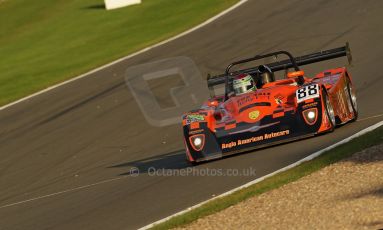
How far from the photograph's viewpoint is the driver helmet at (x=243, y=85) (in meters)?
14.4

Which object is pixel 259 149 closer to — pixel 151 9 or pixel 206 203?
pixel 206 203

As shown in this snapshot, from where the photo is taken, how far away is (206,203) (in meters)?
10.7

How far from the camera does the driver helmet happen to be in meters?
14.4

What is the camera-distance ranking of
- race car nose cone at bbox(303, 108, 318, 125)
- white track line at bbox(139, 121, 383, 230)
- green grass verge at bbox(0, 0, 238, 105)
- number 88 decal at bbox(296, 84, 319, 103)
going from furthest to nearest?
1. green grass verge at bbox(0, 0, 238, 105)
2. number 88 decal at bbox(296, 84, 319, 103)
3. race car nose cone at bbox(303, 108, 318, 125)
4. white track line at bbox(139, 121, 383, 230)

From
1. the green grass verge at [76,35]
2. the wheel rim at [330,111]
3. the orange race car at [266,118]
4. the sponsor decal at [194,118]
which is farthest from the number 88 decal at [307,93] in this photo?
A: the green grass verge at [76,35]

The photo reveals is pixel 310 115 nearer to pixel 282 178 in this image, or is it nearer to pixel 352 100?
pixel 352 100

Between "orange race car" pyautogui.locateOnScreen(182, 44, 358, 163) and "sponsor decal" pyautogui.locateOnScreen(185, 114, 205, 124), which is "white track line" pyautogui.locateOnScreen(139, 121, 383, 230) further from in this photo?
"sponsor decal" pyautogui.locateOnScreen(185, 114, 205, 124)

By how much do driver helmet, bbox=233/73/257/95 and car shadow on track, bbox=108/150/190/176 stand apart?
1.40m

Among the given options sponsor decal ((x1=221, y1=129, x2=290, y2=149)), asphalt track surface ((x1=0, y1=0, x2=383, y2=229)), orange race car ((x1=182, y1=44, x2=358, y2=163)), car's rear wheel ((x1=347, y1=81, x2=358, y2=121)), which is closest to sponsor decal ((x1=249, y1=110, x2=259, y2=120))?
orange race car ((x1=182, y1=44, x2=358, y2=163))

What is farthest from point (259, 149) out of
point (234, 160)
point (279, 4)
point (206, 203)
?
point (279, 4)

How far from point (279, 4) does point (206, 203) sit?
58.4 ft

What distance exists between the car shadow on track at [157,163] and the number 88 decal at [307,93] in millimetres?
1973

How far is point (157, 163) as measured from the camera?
575 inches

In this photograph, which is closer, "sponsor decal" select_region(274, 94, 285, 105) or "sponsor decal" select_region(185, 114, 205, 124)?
"sponsor decal" select_region(274, 94, 285, 105)
